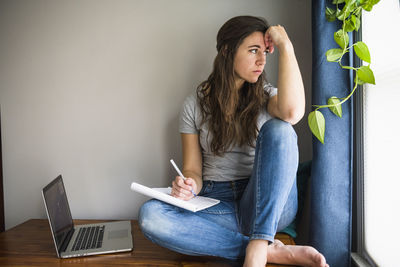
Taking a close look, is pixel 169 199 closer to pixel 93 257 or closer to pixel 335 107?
pixel 93 257

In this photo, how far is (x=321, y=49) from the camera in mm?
1227

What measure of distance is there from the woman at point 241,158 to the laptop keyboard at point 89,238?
1.09ft

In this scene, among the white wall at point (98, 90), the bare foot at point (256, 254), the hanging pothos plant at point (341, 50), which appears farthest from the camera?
the white wall at point (98, 90)

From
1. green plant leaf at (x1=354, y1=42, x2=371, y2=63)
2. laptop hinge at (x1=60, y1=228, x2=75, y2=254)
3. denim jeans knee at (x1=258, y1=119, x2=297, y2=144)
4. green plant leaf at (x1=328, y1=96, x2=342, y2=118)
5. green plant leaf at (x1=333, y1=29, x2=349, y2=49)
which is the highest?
green plant leaf at (x1=333, y1=29, x2=349, y2=49)

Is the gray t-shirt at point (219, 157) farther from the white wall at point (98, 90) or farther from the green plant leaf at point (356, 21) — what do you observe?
the green plant leaf at point (356, 21)

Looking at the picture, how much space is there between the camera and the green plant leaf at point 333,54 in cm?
116

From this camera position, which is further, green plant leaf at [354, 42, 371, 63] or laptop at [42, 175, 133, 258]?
laptop at [42, 175, 133, 258]

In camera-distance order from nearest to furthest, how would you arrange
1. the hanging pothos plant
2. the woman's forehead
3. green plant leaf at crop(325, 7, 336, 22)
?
1. the hanging pothos plant
2. green plant leaf at crop(325, 7, 336, 22)
3. the woman's forehead

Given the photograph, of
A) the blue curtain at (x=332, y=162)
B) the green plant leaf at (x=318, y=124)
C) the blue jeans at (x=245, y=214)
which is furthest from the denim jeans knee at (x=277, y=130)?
the blue curtain at (x=332, y=162)

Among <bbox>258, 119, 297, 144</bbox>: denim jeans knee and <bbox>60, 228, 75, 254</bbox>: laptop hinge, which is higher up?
<bbox>258, 119, 297, 144</bbox>: denim jeans knee

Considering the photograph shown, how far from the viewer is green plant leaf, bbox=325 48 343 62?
1.16 m

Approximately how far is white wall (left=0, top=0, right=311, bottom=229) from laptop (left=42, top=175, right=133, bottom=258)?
227 mm

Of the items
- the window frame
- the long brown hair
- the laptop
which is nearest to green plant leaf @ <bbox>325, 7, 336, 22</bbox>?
the window frame

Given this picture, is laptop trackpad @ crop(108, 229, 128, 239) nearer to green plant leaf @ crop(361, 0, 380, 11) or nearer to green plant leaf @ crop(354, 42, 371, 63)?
green plant leaf @ crop(354, 42, 371, 63)
